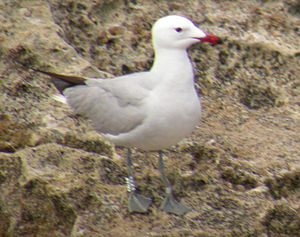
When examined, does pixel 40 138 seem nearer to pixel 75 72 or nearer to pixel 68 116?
pixel 68 116

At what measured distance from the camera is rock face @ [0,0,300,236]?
13.1 feet

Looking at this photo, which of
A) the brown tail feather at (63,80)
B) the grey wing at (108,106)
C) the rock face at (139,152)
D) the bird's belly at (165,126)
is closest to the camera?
the bird's belly at (165,126)

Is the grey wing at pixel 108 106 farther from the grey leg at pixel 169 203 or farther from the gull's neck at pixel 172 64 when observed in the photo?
the grey leg at pixel 169 203

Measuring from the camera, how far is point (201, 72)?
514 cm

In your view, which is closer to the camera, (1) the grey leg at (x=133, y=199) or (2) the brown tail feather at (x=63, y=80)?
(1) the grey leg at (x=133, y=199)

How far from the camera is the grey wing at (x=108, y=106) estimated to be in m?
3.87

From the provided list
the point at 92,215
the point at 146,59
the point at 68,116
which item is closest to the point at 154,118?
the point at 92,215

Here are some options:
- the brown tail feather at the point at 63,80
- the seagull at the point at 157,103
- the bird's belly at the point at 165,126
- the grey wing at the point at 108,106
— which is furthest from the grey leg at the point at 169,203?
the brown tail feather at the point at 63,80

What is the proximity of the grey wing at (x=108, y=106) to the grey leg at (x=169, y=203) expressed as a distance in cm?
35

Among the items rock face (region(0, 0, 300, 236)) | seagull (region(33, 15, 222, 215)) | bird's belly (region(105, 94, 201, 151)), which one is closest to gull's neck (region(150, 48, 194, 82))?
seagull (region(33, 15, 222, 215))

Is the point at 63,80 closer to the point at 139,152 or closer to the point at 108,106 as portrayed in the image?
the point at 108,106

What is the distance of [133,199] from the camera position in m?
3.97

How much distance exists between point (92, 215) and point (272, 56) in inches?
81.1

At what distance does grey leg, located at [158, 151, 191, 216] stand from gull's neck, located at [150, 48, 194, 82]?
19.6 inches
